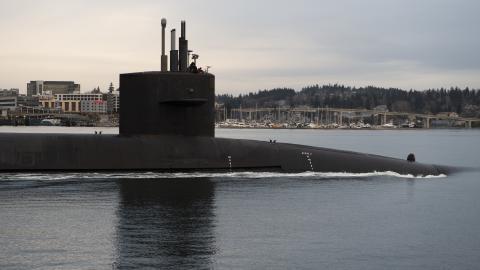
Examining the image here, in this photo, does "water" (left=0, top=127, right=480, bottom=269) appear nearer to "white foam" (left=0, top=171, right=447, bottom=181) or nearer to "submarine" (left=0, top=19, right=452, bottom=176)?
"white foam" (left=0, top=171, right=447, bottom=181)

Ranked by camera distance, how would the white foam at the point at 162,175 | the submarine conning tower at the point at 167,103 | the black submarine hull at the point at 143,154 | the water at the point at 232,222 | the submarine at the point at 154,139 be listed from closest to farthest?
1. the water at the point at 232,222
2. the white foam at the point at 162,175
3. the black submarine hull at the point at 143,154
4. the submarine at the point at 154,139
5. the submarine conning tower at the point at 167,103

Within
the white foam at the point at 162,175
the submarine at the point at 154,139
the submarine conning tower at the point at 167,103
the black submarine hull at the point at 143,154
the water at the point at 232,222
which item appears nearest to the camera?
the water at the point at 232,222

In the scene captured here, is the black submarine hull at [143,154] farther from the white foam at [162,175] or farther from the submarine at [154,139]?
the white foam at [162,175]

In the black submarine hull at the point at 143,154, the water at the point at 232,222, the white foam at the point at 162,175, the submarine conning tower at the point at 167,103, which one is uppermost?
the submarine conning tower at the point at 167,103

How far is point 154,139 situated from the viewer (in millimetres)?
24906

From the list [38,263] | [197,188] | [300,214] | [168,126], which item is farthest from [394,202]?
[38,263]

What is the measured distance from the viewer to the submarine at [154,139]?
78.6 ft

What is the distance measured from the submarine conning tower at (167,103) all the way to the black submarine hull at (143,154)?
356 mm

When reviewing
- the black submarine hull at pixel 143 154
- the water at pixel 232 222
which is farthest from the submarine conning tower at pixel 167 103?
the water at pixel 232 222

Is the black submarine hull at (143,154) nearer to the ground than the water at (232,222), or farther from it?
farther from it

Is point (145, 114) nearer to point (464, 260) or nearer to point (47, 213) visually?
point (47, 213)

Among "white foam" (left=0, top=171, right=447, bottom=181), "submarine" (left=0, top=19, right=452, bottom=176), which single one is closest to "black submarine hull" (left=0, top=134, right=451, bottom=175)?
"submarine" (left=0, top=19, right=452, bottom=176)

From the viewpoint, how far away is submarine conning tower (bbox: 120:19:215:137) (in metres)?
24.5

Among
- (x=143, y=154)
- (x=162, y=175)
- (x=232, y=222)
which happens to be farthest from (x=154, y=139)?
(x=232, y=222)
